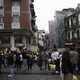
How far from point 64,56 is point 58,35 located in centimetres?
8943

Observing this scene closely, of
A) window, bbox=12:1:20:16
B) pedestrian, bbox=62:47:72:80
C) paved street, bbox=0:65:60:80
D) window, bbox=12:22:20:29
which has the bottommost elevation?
paved street, bbox=0:65:60:80

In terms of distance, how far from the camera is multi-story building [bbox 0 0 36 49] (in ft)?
208

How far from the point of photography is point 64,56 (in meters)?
14.8

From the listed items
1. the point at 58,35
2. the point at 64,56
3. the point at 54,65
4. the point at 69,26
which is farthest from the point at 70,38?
the point at 64,56

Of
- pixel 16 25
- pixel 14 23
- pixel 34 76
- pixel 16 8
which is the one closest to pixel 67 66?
pixel 34 76

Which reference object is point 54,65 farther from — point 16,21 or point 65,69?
point 16,21

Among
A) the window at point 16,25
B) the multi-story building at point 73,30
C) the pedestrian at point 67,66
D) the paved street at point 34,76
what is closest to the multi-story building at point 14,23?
the window at point 16,25

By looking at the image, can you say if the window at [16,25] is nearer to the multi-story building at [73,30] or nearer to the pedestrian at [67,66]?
the multi-story building at [73,30]

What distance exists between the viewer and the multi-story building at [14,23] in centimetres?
6337

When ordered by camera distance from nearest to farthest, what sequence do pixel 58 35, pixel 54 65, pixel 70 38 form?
pixel 54 65
pixel 70 38
pixel 58 35

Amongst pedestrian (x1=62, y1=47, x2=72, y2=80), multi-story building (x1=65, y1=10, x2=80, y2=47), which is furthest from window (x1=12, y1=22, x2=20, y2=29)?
pedestrian (x1=62, y1=47, x2=72, y2=80)

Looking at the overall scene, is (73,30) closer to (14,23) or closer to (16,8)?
(16,8)

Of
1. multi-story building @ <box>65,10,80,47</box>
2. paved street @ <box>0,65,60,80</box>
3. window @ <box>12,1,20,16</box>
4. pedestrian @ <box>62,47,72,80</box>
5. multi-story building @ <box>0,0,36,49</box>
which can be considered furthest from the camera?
multi-story building @ <box>65,10,80,47</box>

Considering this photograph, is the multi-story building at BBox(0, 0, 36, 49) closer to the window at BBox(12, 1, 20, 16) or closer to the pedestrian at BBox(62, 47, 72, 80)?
the window at BBox(12, 1, 20, 16)
